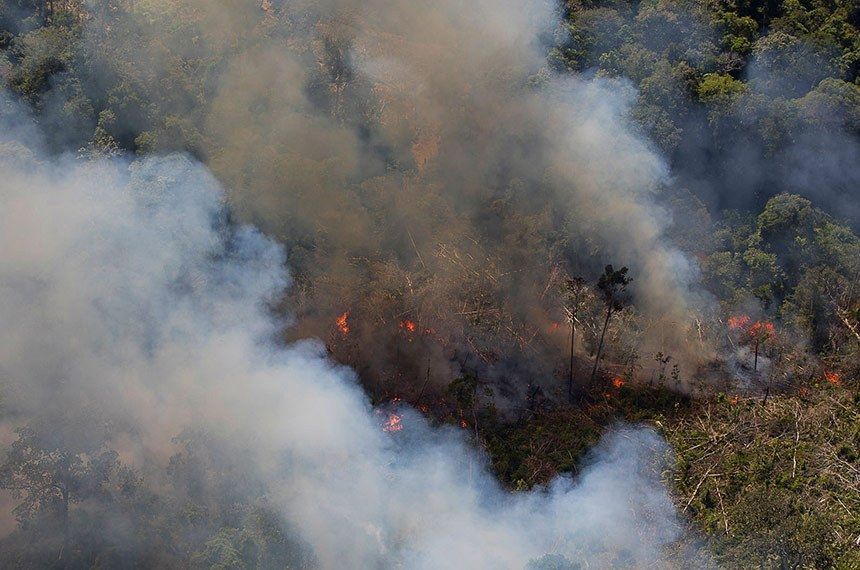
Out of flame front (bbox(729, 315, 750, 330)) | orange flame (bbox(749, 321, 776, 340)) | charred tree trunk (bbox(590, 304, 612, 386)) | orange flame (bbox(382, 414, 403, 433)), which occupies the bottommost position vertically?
orange flame (bbox(382, 414, 403, 433))

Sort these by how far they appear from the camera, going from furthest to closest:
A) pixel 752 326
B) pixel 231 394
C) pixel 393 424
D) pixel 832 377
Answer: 1. pixel 752 326
2. pixel 832 377
3. pixel 393 424
4. pixel 231 394

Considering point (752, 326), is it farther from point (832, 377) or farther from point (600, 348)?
point (600, 348)

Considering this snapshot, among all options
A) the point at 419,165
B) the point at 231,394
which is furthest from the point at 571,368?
the point at 231,394

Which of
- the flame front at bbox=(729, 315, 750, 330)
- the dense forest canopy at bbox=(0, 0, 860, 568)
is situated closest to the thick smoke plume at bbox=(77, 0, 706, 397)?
the dense forest canopy at bbox=(0, 0, 860, 568)

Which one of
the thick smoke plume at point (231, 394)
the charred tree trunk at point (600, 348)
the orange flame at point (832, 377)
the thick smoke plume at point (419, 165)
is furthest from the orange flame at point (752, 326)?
the thick smoke plume at point (231, 394)

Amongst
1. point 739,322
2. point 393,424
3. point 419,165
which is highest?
point 419,165

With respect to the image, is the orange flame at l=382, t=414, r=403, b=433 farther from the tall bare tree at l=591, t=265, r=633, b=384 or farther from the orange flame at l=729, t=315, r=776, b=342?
the orange flame at l=729, t=315, r=776, b=342
